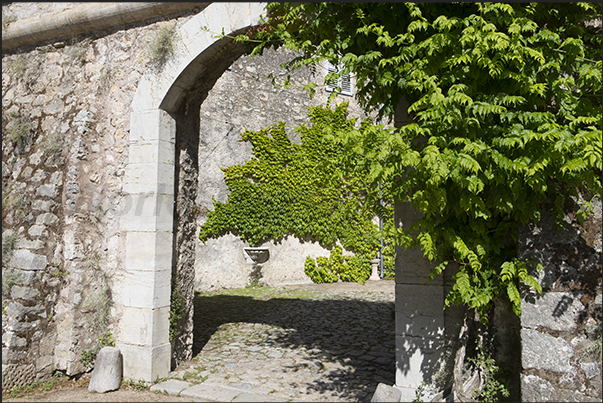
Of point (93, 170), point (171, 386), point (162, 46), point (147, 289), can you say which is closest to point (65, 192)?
point (93, 170)

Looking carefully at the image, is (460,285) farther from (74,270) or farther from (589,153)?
(74,270)

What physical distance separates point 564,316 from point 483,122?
4.32ft

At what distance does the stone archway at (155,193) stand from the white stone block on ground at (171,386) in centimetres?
11

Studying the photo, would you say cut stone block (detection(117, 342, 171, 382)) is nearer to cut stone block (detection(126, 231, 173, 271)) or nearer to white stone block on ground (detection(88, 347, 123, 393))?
white stone block on ground (detection(88, 347, 123, 393))

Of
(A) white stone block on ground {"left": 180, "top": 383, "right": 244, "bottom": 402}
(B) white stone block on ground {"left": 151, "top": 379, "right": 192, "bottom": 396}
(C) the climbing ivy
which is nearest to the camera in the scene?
(A) white stone block on ground {"left": 180, "top": 383, "right": 244, "bottom": 402}

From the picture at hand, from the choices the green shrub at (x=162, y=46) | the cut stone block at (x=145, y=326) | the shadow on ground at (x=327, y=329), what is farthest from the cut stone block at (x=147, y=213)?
the shadow on ground at (x=327, y=329)

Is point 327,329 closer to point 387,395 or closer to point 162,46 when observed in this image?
point 387,395

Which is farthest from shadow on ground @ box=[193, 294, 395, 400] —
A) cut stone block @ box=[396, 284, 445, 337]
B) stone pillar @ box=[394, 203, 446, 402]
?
cut stone block @ box=[396, 284, 445, 337]

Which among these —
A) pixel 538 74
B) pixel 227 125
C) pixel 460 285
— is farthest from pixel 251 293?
pixel 538 74

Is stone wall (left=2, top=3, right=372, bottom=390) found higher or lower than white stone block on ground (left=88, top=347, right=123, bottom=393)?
higher

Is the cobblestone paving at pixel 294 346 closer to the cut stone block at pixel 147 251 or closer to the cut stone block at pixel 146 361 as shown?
the cut stone block at pixel 146 361

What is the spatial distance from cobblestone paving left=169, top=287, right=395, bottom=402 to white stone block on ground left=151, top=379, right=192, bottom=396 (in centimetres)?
8

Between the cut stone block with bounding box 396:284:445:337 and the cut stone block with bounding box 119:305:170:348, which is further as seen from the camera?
the cut stone block with bounding box 119:305:170:348

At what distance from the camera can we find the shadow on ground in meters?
4.26
